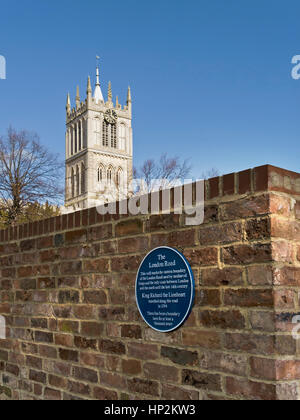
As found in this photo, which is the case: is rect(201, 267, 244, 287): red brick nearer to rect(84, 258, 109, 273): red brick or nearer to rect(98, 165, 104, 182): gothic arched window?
rect(84, 258, 109, 273): red brick

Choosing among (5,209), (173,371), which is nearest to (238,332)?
(173,371)

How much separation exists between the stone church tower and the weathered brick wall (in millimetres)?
68483

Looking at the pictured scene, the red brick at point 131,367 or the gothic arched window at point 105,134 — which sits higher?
the gothic arched window at point 105,134

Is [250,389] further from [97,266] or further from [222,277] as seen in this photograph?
[97,266]

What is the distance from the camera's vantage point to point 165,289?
380 centimetres

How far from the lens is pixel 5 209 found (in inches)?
824

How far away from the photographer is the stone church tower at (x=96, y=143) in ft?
250

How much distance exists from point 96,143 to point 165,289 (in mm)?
75001

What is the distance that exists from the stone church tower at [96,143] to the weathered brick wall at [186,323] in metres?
68.5

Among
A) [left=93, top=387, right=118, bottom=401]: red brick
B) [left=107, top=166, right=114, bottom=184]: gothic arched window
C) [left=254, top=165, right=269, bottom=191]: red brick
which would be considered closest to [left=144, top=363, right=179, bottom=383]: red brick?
[left=93, top=387, right=118, bottom=401]: red brick

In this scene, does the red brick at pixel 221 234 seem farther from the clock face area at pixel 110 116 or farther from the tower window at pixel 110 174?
the clock face area at pixel 110 116

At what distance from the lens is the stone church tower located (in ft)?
250

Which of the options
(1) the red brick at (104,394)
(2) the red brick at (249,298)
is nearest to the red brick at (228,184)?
(2) the red brick at (249,298)
